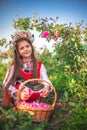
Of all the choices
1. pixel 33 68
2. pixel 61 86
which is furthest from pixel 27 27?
pixel 33 68

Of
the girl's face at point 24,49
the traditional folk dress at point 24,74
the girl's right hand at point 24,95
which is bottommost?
the girl's right hand at point 24,95

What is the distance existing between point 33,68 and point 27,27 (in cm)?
91

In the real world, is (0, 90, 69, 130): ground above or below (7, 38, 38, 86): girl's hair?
below

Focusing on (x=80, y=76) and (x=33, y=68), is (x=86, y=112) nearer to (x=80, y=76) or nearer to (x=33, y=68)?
(x=33, y=68)

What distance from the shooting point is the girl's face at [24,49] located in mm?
2492

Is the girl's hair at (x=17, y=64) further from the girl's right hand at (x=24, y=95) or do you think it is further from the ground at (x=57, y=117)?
the ground at (x=57, y=117)

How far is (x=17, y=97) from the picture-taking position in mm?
2297

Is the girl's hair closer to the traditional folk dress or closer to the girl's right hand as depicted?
the traditional folk dress

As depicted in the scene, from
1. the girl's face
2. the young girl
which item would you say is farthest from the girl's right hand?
the girl's face

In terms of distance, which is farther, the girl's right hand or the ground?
the girl's right hand

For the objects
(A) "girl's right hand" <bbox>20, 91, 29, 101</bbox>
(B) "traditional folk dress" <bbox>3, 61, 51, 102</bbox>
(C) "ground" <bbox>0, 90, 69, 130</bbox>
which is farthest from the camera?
(B) "traditional folk dress" <bbox>3, 61, 51, 102</bbox>

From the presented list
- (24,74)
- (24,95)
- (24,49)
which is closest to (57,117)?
(24,95)

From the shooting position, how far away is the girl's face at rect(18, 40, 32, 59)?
8.18 feet

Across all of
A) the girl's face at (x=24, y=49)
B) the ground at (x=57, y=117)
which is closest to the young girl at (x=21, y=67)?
the girl's face at (x=24, y=49)
